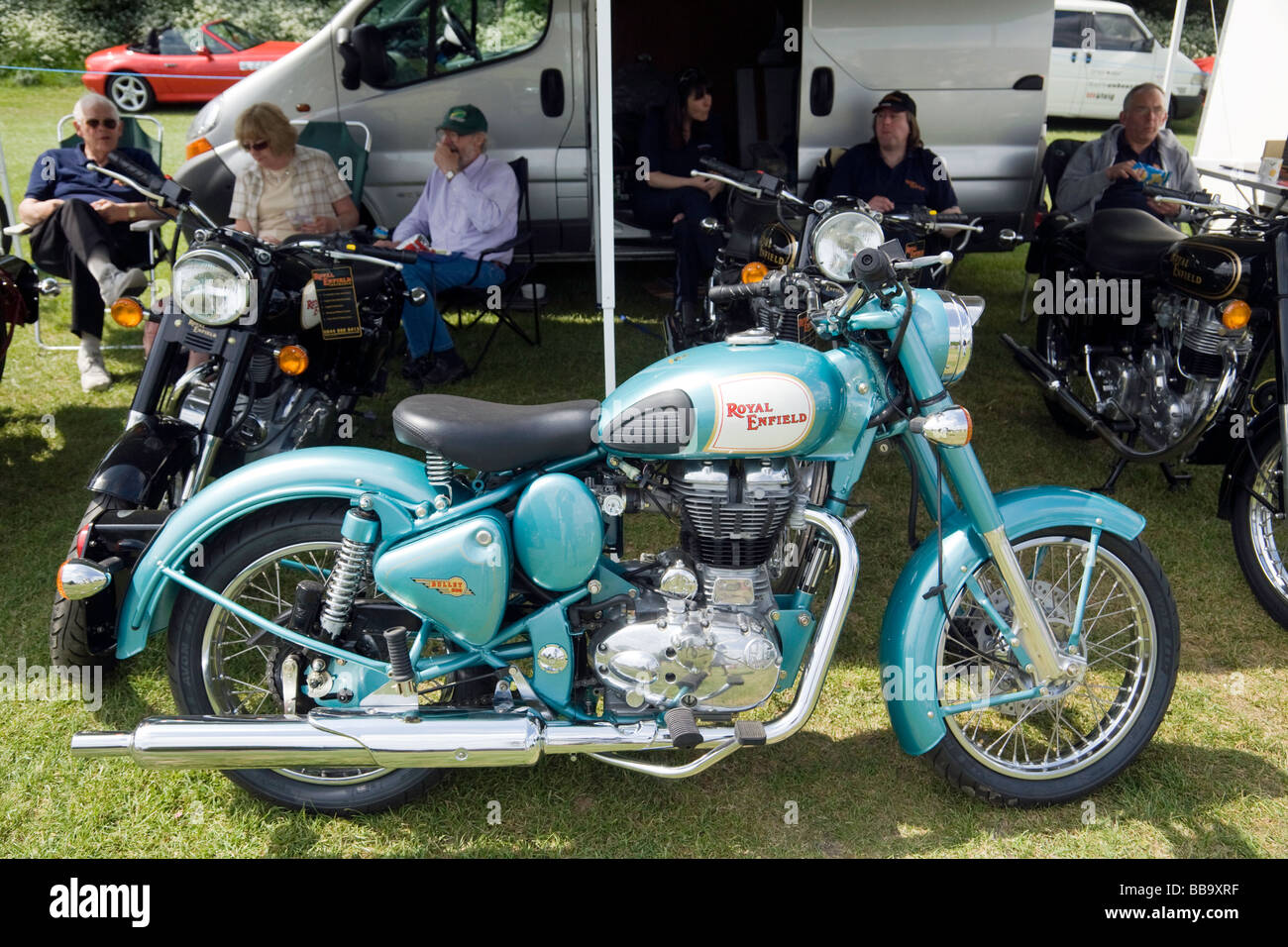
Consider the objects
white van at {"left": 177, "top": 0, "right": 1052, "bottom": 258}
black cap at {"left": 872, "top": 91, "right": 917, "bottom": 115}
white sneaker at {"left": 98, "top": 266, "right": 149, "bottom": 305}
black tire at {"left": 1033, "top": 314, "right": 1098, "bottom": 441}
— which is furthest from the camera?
white van at {"left": 177, "top": 0, "right": 1052, "bottom": 258}

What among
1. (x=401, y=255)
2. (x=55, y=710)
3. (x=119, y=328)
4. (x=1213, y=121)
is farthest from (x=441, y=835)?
(x=1213, y=121)

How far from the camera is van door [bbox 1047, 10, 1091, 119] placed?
13906 millimetres

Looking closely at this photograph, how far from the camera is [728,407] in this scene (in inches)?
83.4

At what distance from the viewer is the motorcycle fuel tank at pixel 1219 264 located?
11.8ft

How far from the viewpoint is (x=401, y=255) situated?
345 centimetres

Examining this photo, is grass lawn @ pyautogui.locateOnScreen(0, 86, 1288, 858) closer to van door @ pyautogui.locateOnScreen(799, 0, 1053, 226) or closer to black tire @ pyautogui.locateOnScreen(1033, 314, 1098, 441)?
black tire @ pyautogui.locateOnScreen(1033, 314, 1098, 441)

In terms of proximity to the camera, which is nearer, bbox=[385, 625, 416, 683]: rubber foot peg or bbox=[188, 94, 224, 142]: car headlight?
bbox=[385, 625, 416, 683]: rubber foot peg

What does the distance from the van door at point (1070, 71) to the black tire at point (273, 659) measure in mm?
14066

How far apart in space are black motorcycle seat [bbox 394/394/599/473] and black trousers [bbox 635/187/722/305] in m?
3.59

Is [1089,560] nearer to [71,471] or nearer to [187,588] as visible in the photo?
[187,588]

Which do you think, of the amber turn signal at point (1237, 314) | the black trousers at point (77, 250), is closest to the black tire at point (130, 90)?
the black trousers at point (77, 250)

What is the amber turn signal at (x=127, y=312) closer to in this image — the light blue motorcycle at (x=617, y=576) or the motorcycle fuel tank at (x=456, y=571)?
the light blue motorcycle at (x=617, y=576)

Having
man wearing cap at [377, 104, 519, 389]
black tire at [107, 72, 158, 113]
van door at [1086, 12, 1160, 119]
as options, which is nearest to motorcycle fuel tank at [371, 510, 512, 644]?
man wearing cap at [377, 104, 519, 389]

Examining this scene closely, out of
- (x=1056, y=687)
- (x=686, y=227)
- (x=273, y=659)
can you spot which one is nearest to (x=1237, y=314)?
(x=1056, y=687)
